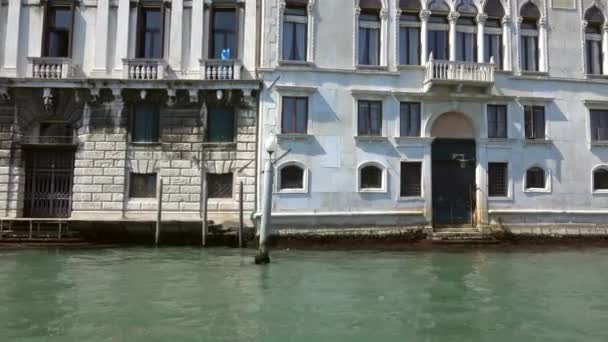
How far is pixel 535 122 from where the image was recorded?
1509cm

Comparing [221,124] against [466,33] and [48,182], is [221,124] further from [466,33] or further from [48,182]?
[466,33]

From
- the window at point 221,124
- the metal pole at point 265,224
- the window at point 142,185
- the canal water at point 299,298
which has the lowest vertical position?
the canal water at point 299,298

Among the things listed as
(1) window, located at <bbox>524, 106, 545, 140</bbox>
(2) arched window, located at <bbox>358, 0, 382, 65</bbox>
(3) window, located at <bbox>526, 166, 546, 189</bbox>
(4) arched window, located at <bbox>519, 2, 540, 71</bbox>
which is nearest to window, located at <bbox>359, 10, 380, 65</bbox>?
(2) arched window, located at <bbox>358, 0, 382, 65</bbox>

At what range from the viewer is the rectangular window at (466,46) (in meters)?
15.0

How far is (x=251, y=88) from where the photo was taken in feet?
46.0

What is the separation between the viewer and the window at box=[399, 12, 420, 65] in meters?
14.8

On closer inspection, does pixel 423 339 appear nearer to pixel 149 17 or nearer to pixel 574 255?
pixel 574 255

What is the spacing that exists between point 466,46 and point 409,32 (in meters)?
1.87

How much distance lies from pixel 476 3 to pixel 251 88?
758 centimetres

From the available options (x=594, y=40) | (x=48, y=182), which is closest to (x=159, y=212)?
(x=48, y=182)

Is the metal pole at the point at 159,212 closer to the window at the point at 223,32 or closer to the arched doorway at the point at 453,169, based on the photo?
the window at the point at 223,32

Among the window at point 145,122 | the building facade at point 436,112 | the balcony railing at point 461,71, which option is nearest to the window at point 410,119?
the building facade at point 436,112

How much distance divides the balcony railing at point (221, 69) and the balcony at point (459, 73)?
5671 mm

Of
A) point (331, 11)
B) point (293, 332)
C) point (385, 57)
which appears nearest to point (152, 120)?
point (331, 11)
